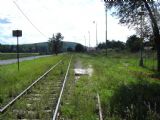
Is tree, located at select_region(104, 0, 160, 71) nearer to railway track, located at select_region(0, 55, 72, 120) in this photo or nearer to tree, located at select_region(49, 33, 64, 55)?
railway track, located at select_region(0, 55, 72, 120)

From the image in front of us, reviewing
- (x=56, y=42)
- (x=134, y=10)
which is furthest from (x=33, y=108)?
(x=56, y=42)

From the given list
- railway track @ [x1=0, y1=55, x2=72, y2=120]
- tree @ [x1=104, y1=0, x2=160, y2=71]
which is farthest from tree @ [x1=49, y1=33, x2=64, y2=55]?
railway track @ [x1=0, y1=55, x2=72, y2=120]

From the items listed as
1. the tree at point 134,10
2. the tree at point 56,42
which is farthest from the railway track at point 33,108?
the tree at point 56,42

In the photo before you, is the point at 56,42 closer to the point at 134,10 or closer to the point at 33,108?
the point at 134,10

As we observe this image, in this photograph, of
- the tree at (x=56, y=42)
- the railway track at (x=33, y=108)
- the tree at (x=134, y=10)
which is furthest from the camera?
the tree at (x=56, y=42)

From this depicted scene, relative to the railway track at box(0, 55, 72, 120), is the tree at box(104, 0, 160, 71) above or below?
above

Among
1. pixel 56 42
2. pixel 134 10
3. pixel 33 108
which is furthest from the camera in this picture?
pixel 56 42

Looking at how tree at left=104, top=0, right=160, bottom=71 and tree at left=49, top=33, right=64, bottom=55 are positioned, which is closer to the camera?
tree at left=104, top=0, right=160, bottom=71

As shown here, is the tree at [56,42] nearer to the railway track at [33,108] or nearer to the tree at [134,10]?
the tree at [134,10]

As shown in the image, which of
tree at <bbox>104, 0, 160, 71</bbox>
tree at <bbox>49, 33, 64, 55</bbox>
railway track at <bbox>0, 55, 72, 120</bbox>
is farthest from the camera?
tree at <bbox>49, 33, 64, 55</bbox>

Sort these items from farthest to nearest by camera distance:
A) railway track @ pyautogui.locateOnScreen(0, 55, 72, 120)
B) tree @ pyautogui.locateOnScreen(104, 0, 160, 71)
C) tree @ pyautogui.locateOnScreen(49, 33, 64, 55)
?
tree @ pyautogui.locateOnScreen(49, 33, 64, 55)
tree @ pyautogui.locateOnScreen(104, 0, 160, 71)
railway track @ pyautogui.locateOnScreen(0, 55, 72, 120)

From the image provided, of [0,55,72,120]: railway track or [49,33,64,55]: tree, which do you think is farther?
[49,33,64,55]: tree

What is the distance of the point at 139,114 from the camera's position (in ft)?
30.4

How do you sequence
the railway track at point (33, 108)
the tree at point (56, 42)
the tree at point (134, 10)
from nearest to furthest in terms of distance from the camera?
the railway track at point (33, 108) → the tree at point (134, 10) → the tree at point (56, 42)
